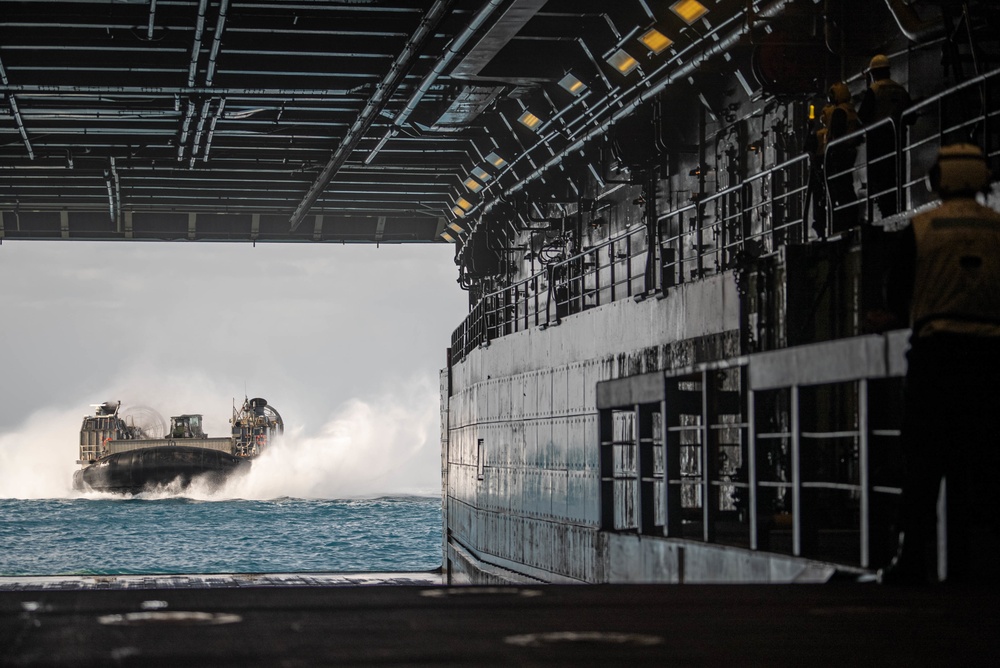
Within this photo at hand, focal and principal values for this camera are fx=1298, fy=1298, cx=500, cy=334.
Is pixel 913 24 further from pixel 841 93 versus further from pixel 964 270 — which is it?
pixel 964 270

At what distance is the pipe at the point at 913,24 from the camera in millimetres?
14086

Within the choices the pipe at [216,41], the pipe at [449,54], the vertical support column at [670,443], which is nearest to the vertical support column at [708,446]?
the vertical support column at [670,443]

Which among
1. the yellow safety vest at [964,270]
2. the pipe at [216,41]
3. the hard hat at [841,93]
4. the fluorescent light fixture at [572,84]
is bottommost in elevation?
the yellow safety vest at [964,270]

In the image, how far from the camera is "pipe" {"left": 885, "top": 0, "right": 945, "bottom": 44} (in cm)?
1409

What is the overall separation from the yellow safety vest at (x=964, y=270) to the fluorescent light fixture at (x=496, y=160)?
2571 centimetres

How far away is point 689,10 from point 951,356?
14444 mm

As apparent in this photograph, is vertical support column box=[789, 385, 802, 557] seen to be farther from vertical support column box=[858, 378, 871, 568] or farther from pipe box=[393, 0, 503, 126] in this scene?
pipe box=[393, 0, 503, 126]

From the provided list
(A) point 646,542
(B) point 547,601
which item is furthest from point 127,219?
(B) point 547,601

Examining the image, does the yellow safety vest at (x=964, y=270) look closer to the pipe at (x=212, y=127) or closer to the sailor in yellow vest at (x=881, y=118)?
the sailor in yellow vest at (x=881, y=118)

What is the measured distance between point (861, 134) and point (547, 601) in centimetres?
774

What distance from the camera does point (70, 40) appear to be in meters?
23.7

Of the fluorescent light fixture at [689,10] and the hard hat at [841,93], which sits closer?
the hard hat at [841,93]

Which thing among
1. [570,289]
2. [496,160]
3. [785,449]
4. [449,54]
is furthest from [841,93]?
[496,160]

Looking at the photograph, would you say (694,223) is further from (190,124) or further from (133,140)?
(133,140)
